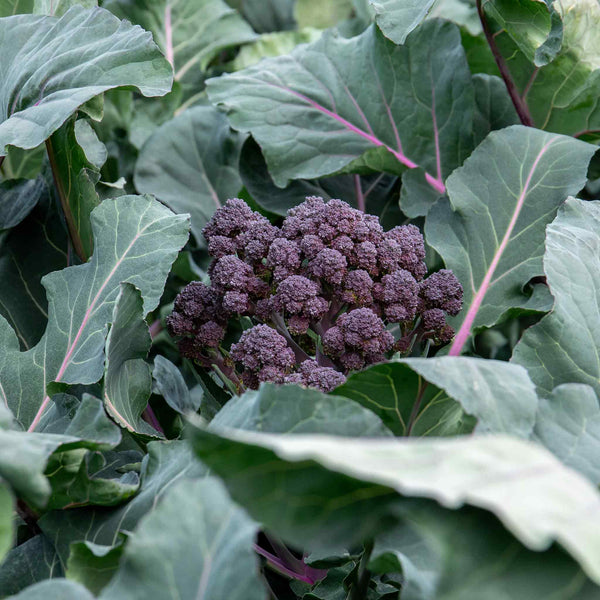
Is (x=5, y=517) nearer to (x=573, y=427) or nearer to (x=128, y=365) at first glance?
(x=128, y=365)

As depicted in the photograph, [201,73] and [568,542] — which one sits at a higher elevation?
[568,542]

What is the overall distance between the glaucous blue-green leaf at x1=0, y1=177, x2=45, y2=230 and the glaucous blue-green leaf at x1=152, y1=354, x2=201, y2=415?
0.94 feet

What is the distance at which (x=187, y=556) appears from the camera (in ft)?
1.43

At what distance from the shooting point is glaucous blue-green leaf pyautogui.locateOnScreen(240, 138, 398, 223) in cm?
107

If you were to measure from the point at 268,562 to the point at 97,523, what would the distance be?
0.20 meters

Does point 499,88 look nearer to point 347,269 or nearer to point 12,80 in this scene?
point 347,269

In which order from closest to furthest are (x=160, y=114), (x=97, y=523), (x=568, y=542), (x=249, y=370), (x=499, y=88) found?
(x=568, y=542)
(x=97, y=523)
(x=249, y=370)
(x=499, y=88)
(x=160, y=114)

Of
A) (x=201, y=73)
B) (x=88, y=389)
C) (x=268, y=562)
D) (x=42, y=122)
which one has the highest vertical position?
(x=42, y=122)

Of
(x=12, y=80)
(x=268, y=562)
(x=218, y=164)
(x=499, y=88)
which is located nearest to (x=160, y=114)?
(x=218, y=164)

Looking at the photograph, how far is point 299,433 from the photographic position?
51 centimetres

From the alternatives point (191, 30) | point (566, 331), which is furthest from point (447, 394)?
point (191, 30)

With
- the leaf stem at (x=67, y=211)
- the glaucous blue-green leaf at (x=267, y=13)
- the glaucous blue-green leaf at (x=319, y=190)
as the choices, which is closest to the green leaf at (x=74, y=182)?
the leaf stem at (x=67, y=211)

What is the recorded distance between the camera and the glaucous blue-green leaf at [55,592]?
1.49ft

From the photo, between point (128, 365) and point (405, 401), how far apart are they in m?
0.31
